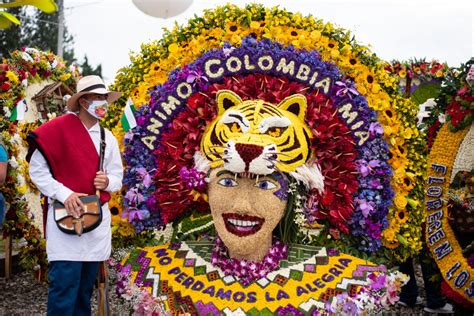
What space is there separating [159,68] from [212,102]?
1.98 ft

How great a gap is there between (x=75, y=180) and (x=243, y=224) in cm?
111

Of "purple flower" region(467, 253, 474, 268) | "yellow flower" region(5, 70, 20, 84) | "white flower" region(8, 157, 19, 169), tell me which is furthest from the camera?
"yellow flower" region(5, 70, 20, 84)

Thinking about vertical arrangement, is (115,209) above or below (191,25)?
below

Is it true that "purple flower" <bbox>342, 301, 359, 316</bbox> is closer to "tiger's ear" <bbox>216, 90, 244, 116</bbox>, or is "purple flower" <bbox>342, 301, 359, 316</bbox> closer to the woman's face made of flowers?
the woman's face made of flowers

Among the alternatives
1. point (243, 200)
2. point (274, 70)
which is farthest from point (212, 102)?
point (243, 200)

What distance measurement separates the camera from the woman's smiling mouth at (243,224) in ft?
12.0

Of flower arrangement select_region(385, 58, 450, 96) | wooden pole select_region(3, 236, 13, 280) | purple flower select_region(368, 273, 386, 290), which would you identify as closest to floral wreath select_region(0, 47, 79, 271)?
wooden pole select_region(3, 236, 13, 280)

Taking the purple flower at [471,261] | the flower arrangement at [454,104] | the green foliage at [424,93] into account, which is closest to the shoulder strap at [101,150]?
the flower arrangement at [454,104]

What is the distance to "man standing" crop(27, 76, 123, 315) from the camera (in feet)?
11.4

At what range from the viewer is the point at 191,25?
4438 mm

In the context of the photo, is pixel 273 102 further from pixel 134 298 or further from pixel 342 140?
pixel 134 298

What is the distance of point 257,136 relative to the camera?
366 centimetres

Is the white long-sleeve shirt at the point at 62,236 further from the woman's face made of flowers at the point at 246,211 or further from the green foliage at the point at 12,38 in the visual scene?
the green foliage at the point at 12,38

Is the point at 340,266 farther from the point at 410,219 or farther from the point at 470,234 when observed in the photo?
A: the point at 470,234
